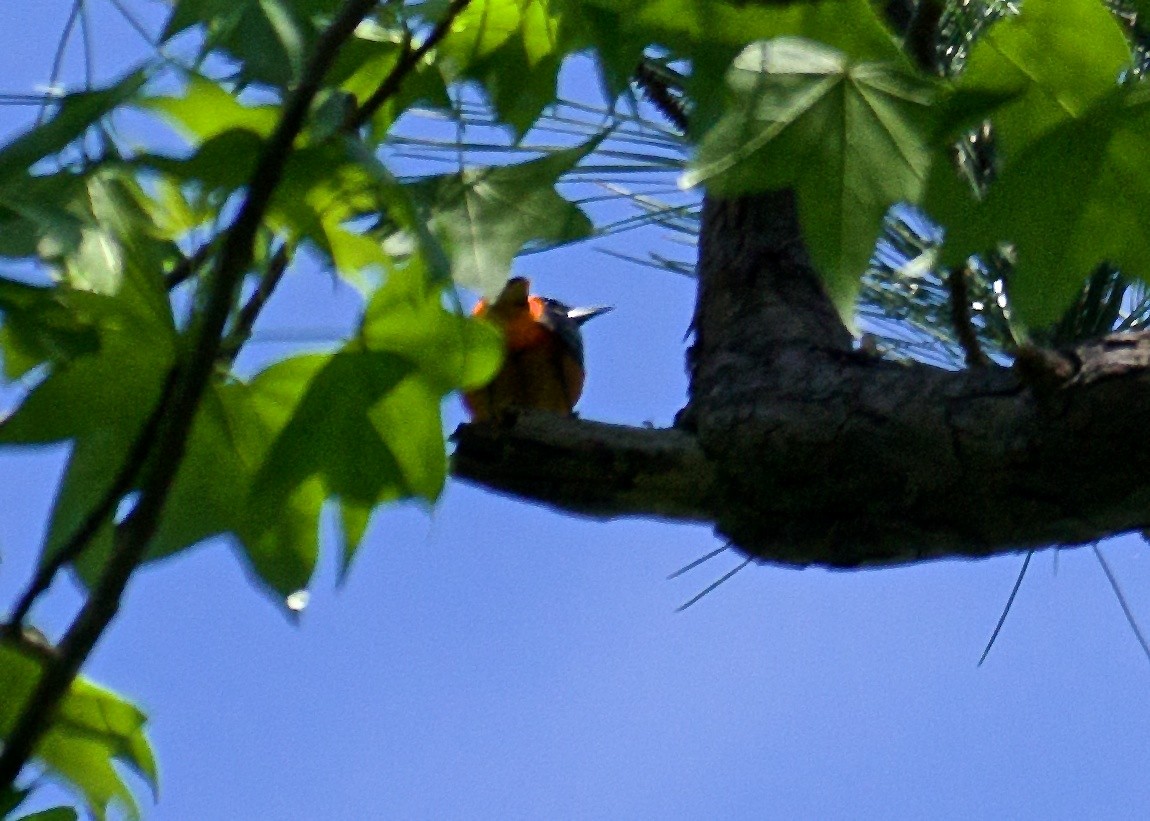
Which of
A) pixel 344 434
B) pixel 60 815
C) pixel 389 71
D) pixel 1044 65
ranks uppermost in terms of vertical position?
pixel 1044 65

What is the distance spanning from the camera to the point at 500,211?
980 millimetres

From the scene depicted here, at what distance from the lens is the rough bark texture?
4.49ft

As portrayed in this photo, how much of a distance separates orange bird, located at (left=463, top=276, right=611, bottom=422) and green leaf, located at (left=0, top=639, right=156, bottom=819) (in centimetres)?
183

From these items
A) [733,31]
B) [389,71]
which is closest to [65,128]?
[389,71]

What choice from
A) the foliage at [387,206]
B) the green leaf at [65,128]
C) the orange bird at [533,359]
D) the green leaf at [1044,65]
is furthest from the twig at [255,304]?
the orange bird at [533,359]

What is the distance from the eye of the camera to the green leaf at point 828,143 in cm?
100

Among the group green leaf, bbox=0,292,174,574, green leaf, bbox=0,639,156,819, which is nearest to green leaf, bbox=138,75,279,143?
green leaf, bbox=0,292,174,574

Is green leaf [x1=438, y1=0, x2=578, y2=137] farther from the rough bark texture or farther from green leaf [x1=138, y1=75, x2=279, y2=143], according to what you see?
the rough bark texture

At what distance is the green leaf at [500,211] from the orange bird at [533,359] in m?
1.88

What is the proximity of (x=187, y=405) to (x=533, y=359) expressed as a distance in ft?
7.54

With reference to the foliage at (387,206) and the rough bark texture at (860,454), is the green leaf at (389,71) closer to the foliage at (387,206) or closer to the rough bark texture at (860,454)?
the foliage at (387,206)

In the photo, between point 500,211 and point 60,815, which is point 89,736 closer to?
point 60,815

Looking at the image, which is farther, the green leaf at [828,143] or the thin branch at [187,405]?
the green leaf at [828,143]

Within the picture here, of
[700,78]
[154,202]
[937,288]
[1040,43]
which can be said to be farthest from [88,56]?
[937,288]
